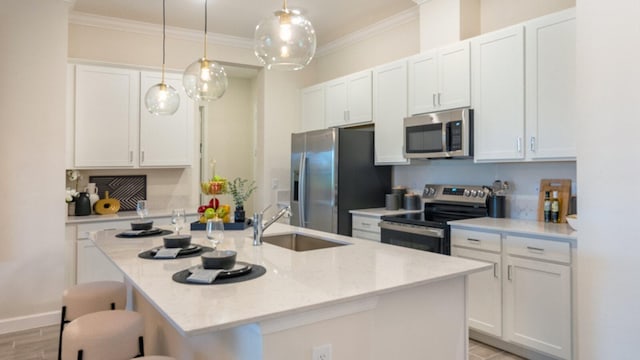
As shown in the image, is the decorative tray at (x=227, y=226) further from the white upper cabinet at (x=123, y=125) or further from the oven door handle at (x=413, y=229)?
the white upper cabinet at (x=123, y=125)

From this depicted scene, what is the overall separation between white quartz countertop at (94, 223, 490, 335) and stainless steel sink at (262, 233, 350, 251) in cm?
36

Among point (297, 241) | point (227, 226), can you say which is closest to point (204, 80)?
point (227, 226)

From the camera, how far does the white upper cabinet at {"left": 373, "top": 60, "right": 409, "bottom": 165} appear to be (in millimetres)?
4191

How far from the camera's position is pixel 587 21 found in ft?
7.84

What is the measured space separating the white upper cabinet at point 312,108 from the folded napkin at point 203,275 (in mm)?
3669

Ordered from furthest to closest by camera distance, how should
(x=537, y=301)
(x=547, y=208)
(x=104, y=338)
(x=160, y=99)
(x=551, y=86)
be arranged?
(x=160, y=99)
(x=547, y=208)
(x=551, y=86)
(x=537, y=301)
(x=104, y=338)

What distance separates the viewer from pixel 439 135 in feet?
12.3

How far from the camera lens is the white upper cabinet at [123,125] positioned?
422 centimetres

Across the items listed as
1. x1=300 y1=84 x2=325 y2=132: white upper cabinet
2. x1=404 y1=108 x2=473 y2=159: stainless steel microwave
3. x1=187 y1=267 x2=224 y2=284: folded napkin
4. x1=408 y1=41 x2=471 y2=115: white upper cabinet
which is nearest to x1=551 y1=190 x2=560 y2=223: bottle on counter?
x1=404 y1=108 x2=473 y2=159: stainless steel microwave

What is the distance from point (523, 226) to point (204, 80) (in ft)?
8.37

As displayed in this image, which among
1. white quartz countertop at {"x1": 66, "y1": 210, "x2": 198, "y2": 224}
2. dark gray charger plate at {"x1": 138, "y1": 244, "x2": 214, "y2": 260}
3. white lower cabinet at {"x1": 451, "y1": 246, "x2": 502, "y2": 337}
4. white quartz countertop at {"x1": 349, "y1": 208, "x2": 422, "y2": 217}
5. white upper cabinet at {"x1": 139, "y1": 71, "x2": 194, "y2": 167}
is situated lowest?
white lower cabinet at {"x1": 451, "y1": 246, "x2": 502, "y2": 337}

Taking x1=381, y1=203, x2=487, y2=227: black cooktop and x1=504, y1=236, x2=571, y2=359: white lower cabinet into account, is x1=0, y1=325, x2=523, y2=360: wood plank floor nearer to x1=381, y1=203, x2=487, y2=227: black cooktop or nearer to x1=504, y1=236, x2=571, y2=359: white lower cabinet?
x1=504, y1=236, x2=571, y2=359: white lower cabinet

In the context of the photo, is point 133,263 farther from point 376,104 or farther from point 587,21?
point 376,104

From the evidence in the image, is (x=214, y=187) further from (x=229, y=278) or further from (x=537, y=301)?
(x=537, y=301)
